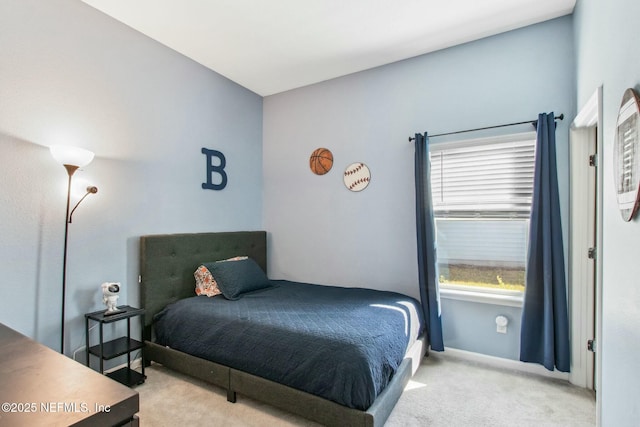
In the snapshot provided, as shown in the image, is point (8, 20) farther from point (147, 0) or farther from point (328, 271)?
point (328, 271)

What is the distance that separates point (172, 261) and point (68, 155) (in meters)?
1.17

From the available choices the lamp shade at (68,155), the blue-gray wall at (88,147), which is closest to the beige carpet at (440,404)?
the blue-gray wall at (88,147)

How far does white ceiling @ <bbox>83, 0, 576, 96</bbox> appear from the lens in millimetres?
2309

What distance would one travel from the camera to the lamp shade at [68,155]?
198 cm

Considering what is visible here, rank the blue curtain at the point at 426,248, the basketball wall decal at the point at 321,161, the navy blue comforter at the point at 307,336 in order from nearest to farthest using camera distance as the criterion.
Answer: the navy blue comforter at the point at 307,336 < the blue curtain at the point at 426,248 < the basketball wall decal at the point at 321,161

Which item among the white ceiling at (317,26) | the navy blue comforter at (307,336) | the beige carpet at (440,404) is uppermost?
the white ceiling at (317,26)

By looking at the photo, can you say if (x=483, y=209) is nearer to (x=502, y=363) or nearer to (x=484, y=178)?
(x=484, y=178)

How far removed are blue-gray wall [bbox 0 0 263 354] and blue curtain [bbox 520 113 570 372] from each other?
9.64ft

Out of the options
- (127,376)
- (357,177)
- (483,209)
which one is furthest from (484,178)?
(127,376)

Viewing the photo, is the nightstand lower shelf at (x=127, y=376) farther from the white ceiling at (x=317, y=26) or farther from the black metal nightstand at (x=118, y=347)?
the white ceiling at (x=317, y=26)

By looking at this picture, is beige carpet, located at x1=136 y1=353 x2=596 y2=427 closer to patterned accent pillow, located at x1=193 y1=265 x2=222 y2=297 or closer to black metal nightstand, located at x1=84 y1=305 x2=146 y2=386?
black metal nightstand, located at x1=84 y1=305 x2=146 y2=386

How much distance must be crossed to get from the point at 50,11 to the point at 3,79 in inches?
23.7

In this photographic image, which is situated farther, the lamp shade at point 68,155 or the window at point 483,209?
the window at point 483,209

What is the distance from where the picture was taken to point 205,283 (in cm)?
288
